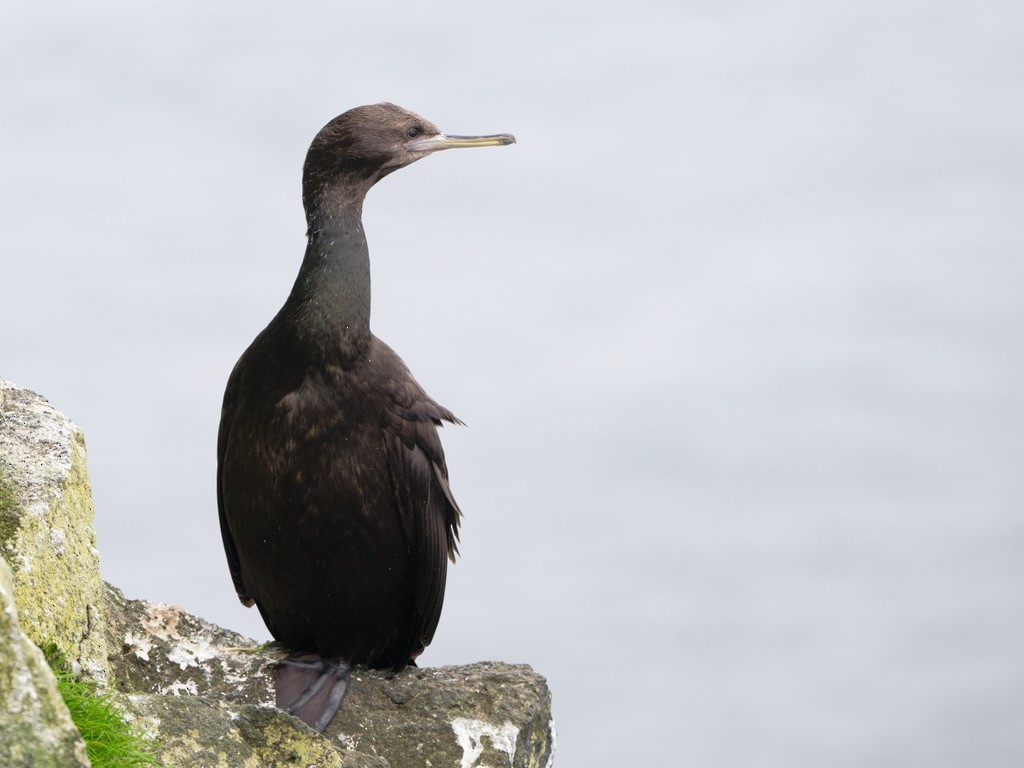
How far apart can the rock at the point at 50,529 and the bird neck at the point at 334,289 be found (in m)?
1.10

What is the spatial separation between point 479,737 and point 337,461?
54.6 inches

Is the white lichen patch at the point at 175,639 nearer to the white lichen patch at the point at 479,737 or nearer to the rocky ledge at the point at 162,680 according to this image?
the rocky ledge at the point at 162,680

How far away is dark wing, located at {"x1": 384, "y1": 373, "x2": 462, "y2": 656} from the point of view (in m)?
6.52

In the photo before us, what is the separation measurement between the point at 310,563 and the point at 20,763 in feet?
10.2

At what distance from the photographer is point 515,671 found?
6.81 metres

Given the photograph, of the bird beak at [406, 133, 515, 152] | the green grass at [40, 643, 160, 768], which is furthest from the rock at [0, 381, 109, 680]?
the bird beak at [406, 133, 515, 152]

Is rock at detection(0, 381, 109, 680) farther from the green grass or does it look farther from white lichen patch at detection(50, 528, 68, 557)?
the green grass

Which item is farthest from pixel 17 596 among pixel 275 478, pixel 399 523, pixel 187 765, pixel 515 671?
pixel 515 671

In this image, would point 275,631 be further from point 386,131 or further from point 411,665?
point 386,131

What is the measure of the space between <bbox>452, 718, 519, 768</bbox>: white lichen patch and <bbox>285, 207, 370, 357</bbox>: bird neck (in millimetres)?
1752

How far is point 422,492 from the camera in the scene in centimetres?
660

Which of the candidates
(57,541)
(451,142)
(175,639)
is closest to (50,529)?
(57,541)

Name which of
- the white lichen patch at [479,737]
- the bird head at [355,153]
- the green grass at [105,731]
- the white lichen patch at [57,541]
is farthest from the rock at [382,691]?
the bird head at [355,153]

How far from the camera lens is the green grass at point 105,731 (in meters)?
4.47
